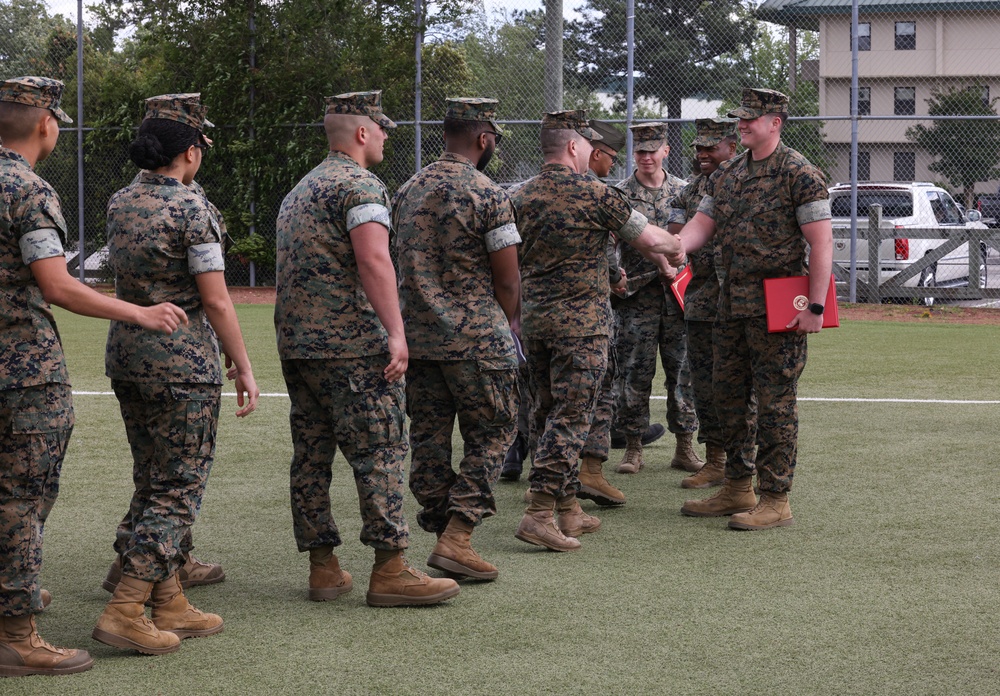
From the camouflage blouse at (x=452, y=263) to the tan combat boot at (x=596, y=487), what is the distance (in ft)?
5.59

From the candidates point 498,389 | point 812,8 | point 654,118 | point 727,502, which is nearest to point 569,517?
point 727,502

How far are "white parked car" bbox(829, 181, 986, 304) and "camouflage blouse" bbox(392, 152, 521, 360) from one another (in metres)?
12.5

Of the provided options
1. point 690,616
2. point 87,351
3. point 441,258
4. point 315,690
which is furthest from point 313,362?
point 87,351

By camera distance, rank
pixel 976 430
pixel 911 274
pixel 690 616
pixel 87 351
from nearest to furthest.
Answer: pixel 690 616
pixel 976 430
pixel 87 351
pixel 911 274

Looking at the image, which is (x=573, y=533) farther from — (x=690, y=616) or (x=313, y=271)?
(x=313, y=271)

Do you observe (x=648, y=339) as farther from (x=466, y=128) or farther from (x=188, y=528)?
(x=188, y=528)

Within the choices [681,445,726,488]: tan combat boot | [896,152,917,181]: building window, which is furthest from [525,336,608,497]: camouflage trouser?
[896,152,917,181]: building window

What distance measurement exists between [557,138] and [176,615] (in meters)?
2.80

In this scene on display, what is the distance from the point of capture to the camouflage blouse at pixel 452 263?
5.07 meters

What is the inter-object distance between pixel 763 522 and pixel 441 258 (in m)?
2.24

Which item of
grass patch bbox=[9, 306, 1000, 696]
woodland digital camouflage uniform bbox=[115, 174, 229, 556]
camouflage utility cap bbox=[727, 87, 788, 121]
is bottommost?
grass patch bbox=[9, 306, 1000, 696]

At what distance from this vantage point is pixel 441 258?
16.7ft

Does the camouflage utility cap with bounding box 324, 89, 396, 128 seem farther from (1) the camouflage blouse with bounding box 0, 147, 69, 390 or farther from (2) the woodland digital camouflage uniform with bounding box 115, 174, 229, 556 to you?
(1) the camouflage blouse with bounding box 0, 147, 69, 390

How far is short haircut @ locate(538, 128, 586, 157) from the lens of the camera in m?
5.75
